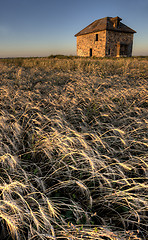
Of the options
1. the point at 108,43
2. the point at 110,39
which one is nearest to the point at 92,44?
the point at 108,43

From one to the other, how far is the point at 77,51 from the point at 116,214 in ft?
95.1

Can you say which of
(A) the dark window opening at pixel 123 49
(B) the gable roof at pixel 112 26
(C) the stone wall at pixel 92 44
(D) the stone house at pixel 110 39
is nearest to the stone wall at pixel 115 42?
(D) the stone house at pixel 110 39

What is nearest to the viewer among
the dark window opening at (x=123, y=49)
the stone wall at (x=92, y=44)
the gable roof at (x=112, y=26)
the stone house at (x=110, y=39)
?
the gable roof at (x=112, y=26)

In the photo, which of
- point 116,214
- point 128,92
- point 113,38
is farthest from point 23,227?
point 113,38

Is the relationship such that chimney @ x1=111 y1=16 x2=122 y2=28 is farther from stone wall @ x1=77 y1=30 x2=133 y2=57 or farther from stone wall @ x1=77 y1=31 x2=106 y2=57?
stone wall @ x1=77 y1=31 x2=106 y2=57

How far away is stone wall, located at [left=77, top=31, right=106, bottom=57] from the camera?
71.8ft

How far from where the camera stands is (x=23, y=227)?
44.7 inches

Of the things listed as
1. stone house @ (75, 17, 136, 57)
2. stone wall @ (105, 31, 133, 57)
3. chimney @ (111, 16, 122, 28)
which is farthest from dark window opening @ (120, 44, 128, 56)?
chimney @ (111, 16, 122, 28)

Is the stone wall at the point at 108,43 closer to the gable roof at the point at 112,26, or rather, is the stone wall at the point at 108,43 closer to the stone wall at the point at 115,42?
the stone wall at the point at 115,42

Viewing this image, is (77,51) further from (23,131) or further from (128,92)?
(23,131)

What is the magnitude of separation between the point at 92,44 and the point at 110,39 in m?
2.91

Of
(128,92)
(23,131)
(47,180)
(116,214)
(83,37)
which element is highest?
(83,37)

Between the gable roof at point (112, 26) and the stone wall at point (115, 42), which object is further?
the stone wall at point (115, 42)

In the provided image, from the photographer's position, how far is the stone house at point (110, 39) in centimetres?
2162
